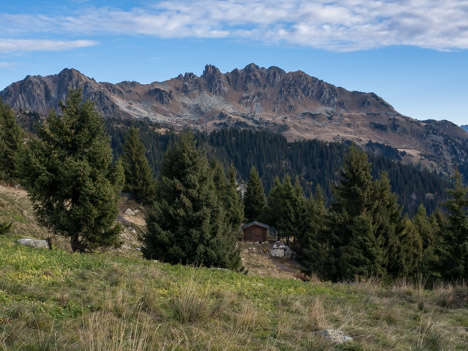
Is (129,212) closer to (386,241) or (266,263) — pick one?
(266,263)

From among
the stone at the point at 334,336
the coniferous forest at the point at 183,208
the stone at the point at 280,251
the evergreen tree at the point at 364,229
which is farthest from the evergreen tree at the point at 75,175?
the stone at the point at 280,251

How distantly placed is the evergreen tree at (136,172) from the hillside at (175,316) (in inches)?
1614

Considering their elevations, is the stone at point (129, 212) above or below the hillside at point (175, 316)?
below

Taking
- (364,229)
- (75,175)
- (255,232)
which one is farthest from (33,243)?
(255,232)

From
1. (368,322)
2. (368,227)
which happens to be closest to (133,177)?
(368,227)

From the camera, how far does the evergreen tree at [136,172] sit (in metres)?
49.8

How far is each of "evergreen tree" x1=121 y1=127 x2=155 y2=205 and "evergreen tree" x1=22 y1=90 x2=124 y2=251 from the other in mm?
32574

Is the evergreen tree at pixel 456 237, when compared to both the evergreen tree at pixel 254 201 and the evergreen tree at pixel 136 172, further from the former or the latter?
the evergreen tree at pixel 254 201

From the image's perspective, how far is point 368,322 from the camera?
703cm

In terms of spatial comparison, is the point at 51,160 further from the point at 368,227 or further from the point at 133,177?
the point at 133,177

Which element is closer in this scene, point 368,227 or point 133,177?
point 368,227

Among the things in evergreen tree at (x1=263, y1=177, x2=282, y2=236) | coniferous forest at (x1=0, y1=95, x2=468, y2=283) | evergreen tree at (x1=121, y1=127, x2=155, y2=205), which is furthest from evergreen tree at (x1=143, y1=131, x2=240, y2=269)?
evergreen tree at (x1=263, y1=177, x2=282, y2=236)

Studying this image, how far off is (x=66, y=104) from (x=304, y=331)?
17.2 meters

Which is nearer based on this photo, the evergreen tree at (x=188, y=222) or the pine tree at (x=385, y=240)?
the evergreen tree at (x=188, y=222)
